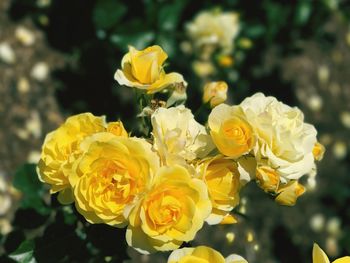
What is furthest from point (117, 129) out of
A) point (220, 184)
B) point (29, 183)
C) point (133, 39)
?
point (133, 39)

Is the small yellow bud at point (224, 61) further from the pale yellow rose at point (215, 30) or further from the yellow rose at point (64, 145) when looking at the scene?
the yellow rose at point (64, 145)

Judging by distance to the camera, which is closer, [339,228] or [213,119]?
[213,119]

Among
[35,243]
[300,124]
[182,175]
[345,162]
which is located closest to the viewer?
[182,175]

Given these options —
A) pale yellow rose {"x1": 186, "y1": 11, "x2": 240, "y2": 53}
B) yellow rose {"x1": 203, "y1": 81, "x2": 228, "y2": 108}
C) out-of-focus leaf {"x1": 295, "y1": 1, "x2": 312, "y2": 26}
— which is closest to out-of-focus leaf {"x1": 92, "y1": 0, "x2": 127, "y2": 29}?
pale yellow rose {"x1": 186, "y1": 11, "x2": 240, "y2": 53}

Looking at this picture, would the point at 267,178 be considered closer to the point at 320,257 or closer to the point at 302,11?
the point at 320,257

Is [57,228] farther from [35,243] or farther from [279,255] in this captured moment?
[279,255]

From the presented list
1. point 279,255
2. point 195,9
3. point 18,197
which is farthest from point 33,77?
point 279,255
